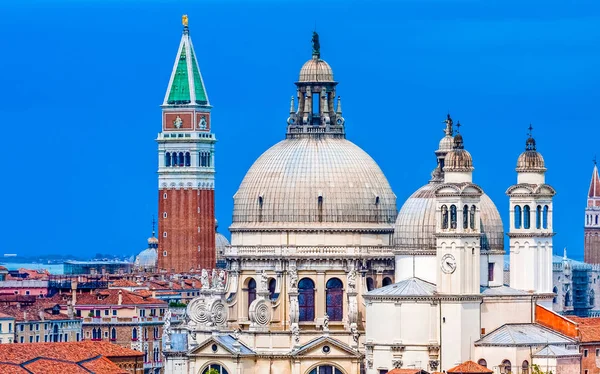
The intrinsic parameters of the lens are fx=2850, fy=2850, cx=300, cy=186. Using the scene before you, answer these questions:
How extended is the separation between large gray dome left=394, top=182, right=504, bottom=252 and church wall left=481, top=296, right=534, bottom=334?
8.32 feet

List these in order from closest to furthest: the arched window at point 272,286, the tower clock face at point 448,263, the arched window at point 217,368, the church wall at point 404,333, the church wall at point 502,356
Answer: the church wall at point 502,356, the church wall at point 404,333, the tower clock face at point 448,263, the arched window at point 217,368, the arched window at point 272,286

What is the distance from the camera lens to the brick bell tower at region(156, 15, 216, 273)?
590 ft

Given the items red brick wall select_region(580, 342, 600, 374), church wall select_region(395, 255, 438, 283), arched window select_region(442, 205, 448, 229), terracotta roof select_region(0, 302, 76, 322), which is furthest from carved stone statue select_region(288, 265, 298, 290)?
terracotta roof select_region(0, 302, 76, 322)

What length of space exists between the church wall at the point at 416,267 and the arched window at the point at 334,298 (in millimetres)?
2878

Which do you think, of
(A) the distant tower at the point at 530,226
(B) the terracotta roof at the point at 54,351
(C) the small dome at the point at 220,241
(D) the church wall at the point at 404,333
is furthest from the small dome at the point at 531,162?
(C) the small dome at the point at 220,241

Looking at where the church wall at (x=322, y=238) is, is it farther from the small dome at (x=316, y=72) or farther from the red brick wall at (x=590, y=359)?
the red brick wall at (x=590, y=359)

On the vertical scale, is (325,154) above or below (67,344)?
above

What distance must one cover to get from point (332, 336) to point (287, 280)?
3131 millimetres

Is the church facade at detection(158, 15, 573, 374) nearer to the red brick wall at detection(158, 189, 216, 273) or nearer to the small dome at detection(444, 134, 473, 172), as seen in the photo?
the small dome at detection(444, 134, 473, 172)

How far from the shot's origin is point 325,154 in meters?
107

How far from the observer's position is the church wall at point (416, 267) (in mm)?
100375

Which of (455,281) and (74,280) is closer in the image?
(455,281)

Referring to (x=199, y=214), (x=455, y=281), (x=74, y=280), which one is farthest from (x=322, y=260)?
(x=199, y=214)

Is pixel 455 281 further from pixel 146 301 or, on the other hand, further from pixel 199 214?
pixel 199 214
